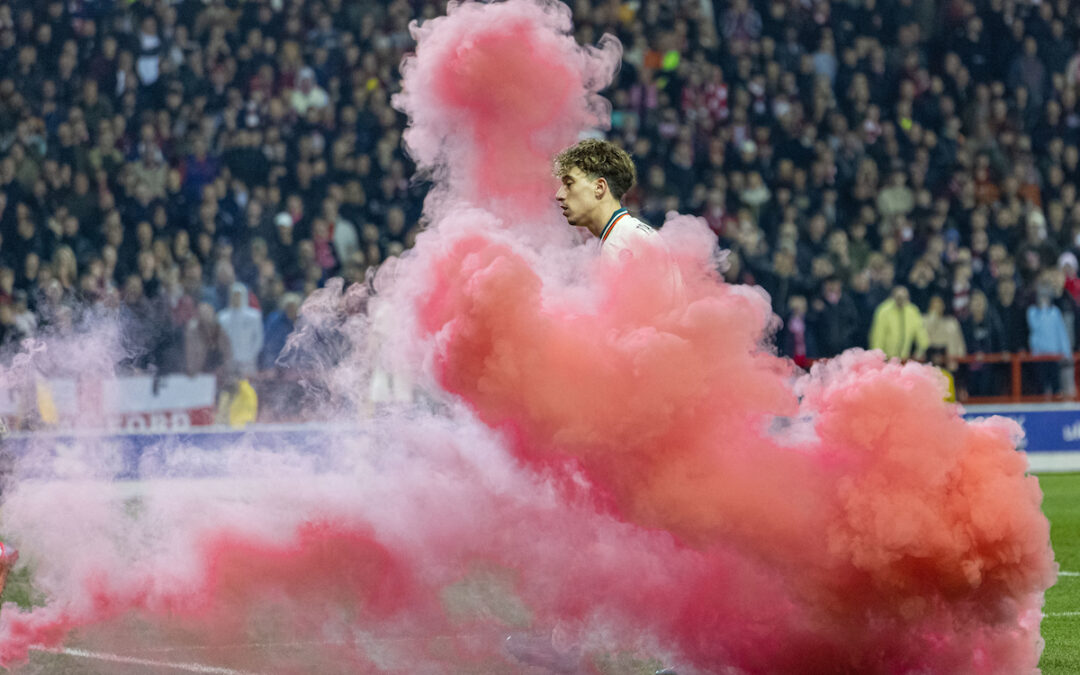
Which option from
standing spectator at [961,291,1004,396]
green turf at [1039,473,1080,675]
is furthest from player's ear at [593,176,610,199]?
standing spectator at [961,291,1004,396]

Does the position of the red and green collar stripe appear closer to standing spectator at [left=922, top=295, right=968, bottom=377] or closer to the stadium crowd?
the stadium crowd

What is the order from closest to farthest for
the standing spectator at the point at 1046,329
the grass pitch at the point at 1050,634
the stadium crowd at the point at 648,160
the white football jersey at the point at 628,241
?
the white football jersey at the point at 628,241, the grass pitch at the point at 1050,634, the stadium crowd at the point at 648,160, the standing spectator at the point at 1046,329

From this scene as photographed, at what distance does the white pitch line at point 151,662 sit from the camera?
7348mm

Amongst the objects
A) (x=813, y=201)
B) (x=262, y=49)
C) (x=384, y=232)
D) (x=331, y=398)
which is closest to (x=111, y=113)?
(x=262, y=49)

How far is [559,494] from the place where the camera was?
6.44 m

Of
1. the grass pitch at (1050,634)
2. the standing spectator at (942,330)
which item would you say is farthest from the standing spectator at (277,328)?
the standing spectator at (942,330)

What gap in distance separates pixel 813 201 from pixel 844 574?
13.1 meters

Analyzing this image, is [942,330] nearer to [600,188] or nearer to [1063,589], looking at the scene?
[1063,589]

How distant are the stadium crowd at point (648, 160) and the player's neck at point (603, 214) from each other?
8762 mm

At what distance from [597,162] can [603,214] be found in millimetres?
225

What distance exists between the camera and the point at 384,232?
16.8 meters

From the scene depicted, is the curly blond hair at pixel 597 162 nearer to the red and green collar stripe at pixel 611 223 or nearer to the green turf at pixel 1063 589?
the red and green collar stripe at pixel 611 223

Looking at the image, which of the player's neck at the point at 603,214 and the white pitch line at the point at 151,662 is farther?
the white pitch line at the point at 151,662

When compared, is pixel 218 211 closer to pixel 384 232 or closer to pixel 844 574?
pixel 384 232
